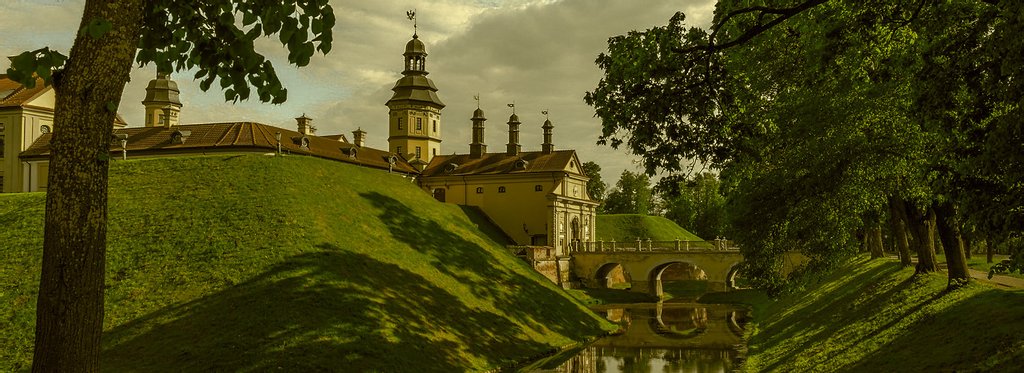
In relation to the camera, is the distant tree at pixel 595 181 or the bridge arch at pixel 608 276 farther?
the distant tree at pixel 595 181

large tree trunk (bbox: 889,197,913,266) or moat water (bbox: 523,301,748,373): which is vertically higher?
large tree trunk (bbox: 889,197,913,266)

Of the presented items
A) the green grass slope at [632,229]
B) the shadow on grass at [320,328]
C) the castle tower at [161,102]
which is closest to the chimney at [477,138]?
the green grass slope at [632,229]

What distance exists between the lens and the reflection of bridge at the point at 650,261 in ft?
232

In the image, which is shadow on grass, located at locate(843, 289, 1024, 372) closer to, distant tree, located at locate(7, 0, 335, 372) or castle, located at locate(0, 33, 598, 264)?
distant tree, located at locate(7, 0, 335, 372)

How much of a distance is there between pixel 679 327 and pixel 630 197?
7605 centimetres

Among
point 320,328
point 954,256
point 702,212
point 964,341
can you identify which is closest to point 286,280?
point 320,328

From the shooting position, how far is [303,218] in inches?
1642

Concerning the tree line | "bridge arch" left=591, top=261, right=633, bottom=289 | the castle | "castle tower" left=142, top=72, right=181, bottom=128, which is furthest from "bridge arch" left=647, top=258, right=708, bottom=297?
"castle tower" left=142, top=72, right=181, bottom=128

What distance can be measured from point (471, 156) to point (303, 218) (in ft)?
144

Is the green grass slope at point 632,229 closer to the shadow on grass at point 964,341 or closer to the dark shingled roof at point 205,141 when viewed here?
the dark shingled roof at point 205,141

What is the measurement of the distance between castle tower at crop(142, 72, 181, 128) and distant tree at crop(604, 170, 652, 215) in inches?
2837

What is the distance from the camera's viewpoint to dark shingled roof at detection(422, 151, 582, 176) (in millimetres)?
76438

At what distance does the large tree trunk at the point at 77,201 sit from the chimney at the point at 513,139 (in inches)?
2947

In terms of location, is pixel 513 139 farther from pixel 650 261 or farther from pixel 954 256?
pixel 954 256
